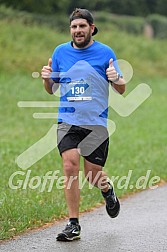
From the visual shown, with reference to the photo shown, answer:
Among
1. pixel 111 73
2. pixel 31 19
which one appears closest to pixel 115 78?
pixel 111 73

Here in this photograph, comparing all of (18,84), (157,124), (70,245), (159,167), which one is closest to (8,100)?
(18,84)

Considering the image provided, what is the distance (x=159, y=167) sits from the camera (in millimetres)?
13211

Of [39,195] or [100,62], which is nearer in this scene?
[100,62]

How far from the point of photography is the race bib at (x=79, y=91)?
24.0 ft

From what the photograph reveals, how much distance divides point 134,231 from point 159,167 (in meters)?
5.60

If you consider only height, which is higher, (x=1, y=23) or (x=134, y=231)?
(x=1, y=23)

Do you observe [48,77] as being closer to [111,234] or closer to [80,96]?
[80,96]

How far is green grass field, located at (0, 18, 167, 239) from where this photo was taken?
8877 mm

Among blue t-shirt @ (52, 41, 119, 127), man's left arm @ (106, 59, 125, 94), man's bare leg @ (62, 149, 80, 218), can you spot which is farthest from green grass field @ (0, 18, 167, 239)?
man's left arm @ (106, 59, 125, 94)

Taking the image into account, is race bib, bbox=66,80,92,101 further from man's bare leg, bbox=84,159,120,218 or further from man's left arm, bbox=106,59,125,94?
man's bare leg, bbox=84,159,120,218

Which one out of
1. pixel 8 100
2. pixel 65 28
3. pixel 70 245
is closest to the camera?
pixel 70 245

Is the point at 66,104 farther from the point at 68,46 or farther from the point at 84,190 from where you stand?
the point at 84,190

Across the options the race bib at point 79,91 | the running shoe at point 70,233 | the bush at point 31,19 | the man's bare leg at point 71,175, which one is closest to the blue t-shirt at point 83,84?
the race bib at point 79,91

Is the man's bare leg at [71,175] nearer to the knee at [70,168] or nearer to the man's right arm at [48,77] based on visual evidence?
the knee at [70,168]
